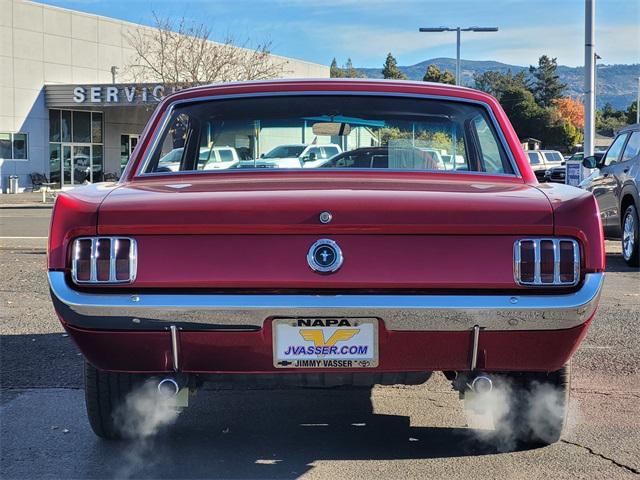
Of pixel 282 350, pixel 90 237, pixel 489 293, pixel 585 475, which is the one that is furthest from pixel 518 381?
pixel 90 237

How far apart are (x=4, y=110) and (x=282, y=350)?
3348 cm

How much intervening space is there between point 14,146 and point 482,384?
111 feet

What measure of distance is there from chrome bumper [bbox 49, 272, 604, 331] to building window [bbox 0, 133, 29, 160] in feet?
109

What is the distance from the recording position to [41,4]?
34.4 m

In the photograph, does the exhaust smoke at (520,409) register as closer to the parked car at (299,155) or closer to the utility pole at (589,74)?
the parked car at (299,155)

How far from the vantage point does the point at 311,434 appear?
4043 millimetres

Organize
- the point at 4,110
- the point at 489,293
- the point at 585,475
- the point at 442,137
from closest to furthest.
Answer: the point at 489,293, the point at 585,475, the point at 442,137, the point at 4,110

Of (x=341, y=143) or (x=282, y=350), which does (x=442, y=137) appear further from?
(x=282, y=350)

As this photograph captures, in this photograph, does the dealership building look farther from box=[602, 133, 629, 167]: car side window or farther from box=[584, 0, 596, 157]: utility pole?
box=[602, 133, 629, 167]: car side window

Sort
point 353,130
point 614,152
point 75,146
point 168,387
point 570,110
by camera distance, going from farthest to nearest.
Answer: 1. point 570,110
2. point 75,146
3. point 614,152
4. point 353,130
5. point 168,387

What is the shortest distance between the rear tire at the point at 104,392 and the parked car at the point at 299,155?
1.31 meters

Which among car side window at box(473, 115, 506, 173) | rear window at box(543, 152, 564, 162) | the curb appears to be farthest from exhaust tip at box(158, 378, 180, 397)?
rear window at box(543, 152, 564, 162)

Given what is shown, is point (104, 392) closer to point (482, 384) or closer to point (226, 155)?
point (226, 155)

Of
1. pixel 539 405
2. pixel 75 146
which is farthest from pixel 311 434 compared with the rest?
pixel 75 146
